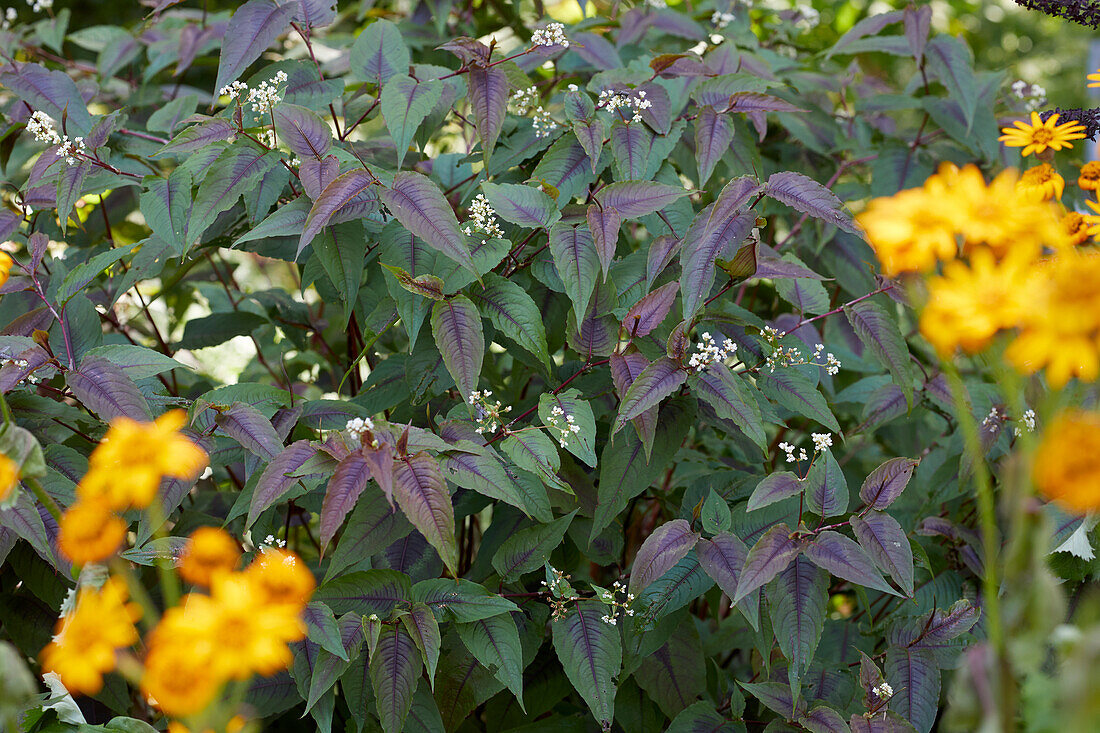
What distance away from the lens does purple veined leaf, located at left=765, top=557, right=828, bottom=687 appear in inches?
43.4

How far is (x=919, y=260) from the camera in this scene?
627 mm

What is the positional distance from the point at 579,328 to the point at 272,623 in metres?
0.75

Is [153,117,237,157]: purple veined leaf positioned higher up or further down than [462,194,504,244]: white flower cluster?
higher up

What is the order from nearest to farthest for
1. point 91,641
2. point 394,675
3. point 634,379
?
point 91,641 < point 394,675 < point 634,379

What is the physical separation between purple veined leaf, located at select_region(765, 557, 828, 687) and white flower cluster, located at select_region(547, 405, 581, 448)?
334 millimetres

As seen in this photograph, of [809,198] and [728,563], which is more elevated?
[809,198]

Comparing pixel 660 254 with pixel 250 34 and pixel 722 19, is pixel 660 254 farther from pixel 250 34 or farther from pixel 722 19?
pixel 722 19

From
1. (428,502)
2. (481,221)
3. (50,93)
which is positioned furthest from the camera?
(50,93)

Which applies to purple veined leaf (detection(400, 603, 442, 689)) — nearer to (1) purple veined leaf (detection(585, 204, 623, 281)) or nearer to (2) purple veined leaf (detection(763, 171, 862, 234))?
(1) purple veined leaf (detection(585, 204, 623, 281))

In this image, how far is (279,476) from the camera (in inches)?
41.2

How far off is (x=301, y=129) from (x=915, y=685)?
1192 mm

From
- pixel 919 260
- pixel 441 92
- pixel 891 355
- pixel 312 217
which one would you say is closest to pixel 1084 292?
pixel 919 260

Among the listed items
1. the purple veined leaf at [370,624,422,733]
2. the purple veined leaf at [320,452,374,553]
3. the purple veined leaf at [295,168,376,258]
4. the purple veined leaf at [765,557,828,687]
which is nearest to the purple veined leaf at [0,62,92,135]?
the purple veined leaf at [295,168,376,258]

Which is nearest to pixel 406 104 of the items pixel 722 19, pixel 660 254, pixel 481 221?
pixel 481 221
